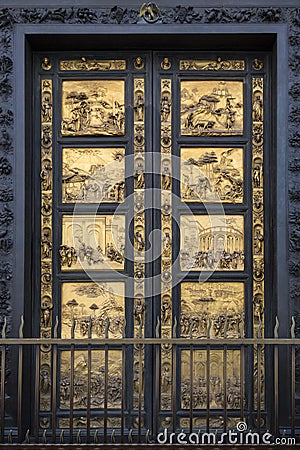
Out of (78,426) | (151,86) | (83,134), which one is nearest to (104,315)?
(78,426)

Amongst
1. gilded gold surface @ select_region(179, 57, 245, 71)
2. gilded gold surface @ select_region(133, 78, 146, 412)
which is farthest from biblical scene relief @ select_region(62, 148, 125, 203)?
gilded gold surface @ select_region(179, 57, 245, 71)

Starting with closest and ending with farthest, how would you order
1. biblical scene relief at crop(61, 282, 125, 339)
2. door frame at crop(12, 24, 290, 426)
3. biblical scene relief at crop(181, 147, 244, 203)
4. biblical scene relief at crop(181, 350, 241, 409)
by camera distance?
1. door frame at crop(12, 24, 290, 426)
2. biblical scene relief at crop(181, 350, 241, 409)
3. biblical scene relief at crop(61, 282, 125, 339)
4. biblical scene relief at crop(181, 147, 244, 203)

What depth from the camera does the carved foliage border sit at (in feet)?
24.6

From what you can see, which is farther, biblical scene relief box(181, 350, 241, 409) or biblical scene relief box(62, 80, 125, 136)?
biblical scene relief box(62, 80, 125, 136)

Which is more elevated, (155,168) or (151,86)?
(151,86)

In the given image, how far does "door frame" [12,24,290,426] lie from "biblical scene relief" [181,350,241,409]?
522mm

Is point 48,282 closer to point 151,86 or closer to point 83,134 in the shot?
point 83,134

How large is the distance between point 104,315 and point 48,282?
65 cm

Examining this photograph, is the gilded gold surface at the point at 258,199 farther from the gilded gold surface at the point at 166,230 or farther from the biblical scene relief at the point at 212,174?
the gilded gold surface at the point at 166,230

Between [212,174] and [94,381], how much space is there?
7.85ft

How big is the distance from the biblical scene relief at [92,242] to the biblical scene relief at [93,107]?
89 cm

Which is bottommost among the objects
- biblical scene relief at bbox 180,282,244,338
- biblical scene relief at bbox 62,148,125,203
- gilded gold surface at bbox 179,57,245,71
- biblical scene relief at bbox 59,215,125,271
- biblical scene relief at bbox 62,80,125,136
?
biblical scene relief at bbox 180,282,244,338

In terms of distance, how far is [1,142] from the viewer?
757cm

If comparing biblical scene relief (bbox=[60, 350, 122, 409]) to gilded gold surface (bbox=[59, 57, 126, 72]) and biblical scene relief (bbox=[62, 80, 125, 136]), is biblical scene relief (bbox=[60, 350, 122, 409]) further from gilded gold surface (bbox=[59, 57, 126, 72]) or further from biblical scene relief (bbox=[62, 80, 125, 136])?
gilded gold surface (bbox=[59, 57, 126, 72])
